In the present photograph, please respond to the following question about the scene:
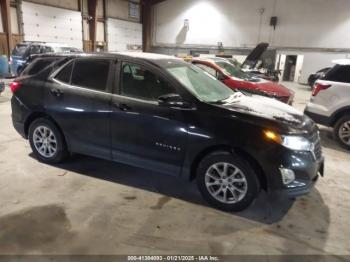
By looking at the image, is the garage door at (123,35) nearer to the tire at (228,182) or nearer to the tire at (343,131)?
the tire at (343,131)

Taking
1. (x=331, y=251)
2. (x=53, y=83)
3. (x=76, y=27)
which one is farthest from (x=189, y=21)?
(x=331, y=251)

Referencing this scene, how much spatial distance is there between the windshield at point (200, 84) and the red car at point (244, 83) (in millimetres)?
2608

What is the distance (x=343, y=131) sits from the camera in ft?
16.8

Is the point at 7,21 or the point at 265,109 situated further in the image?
the point at 7,21

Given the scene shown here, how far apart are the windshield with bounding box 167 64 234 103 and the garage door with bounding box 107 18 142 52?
58.9ft

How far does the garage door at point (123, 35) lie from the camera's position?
66.1ft

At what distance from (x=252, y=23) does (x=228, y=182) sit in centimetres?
1847

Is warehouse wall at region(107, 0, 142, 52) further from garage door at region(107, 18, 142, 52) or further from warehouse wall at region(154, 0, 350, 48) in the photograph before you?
warehouse wall at region(154, 0, 350, 48)

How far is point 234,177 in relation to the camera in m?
2.83

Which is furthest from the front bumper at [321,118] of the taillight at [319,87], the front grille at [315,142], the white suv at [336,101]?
the front grille at [315,142]

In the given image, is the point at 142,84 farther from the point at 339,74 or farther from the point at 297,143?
the point at 339,74

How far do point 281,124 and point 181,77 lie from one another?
3.79ft

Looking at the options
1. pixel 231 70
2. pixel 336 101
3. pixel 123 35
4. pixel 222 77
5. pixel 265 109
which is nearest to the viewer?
pixel 265 109

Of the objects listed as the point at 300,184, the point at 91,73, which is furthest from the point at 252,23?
the point at 300,184
